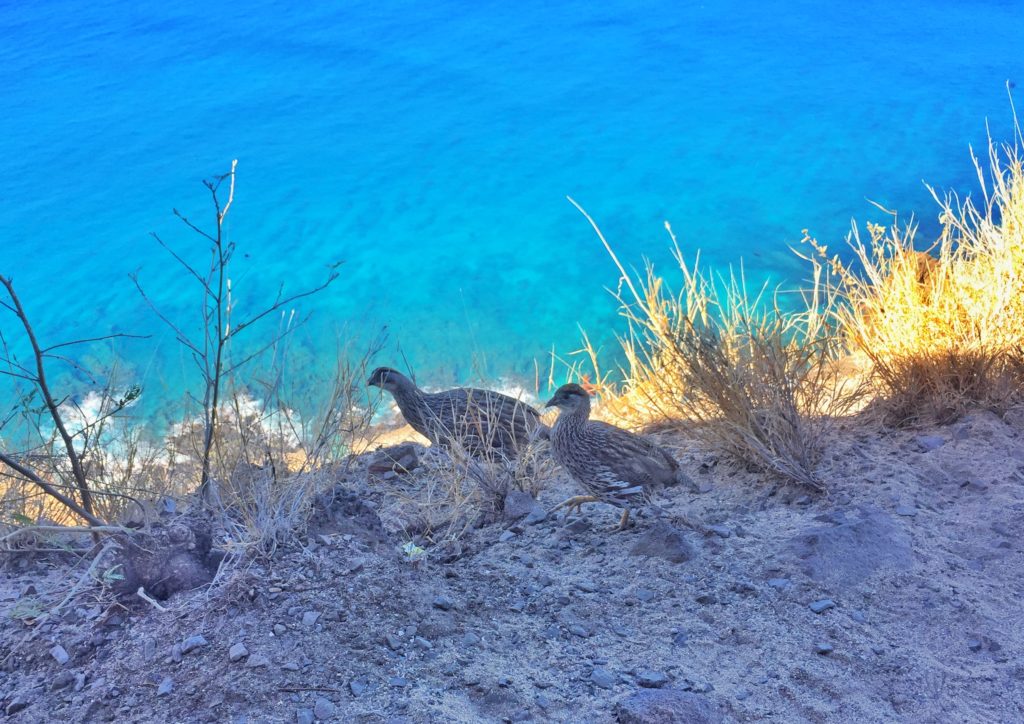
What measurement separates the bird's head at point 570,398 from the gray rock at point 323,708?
6.87 feet

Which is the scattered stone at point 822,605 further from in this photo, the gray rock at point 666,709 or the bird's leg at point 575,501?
the bird's leg at point 575,501

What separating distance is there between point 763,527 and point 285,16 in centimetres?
1626

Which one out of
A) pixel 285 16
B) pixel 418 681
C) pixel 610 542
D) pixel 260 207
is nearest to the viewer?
pixel 418 681

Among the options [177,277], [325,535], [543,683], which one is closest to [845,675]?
[543,683]

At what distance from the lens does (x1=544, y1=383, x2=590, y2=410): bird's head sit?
4.57m

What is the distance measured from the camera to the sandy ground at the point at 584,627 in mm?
2809

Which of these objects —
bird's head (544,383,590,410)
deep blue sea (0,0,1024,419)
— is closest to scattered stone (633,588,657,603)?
bird's head (544,383,590,410)

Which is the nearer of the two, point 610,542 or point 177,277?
point 610,542

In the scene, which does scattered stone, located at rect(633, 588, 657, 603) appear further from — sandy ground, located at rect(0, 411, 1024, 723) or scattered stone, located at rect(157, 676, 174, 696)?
scattered stone, located at rect(157, 676, 174, 696)

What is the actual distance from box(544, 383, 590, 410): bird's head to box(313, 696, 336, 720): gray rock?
209cm

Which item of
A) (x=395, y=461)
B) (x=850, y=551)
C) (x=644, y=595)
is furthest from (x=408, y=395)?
(x=850, y=551)

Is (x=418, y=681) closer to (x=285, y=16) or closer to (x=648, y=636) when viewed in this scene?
(x=648, y=636)

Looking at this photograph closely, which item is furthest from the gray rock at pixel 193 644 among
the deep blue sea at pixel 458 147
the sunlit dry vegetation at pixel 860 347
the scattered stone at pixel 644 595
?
the deep blue sea at pixel 458 147

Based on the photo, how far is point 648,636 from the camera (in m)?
3.27
